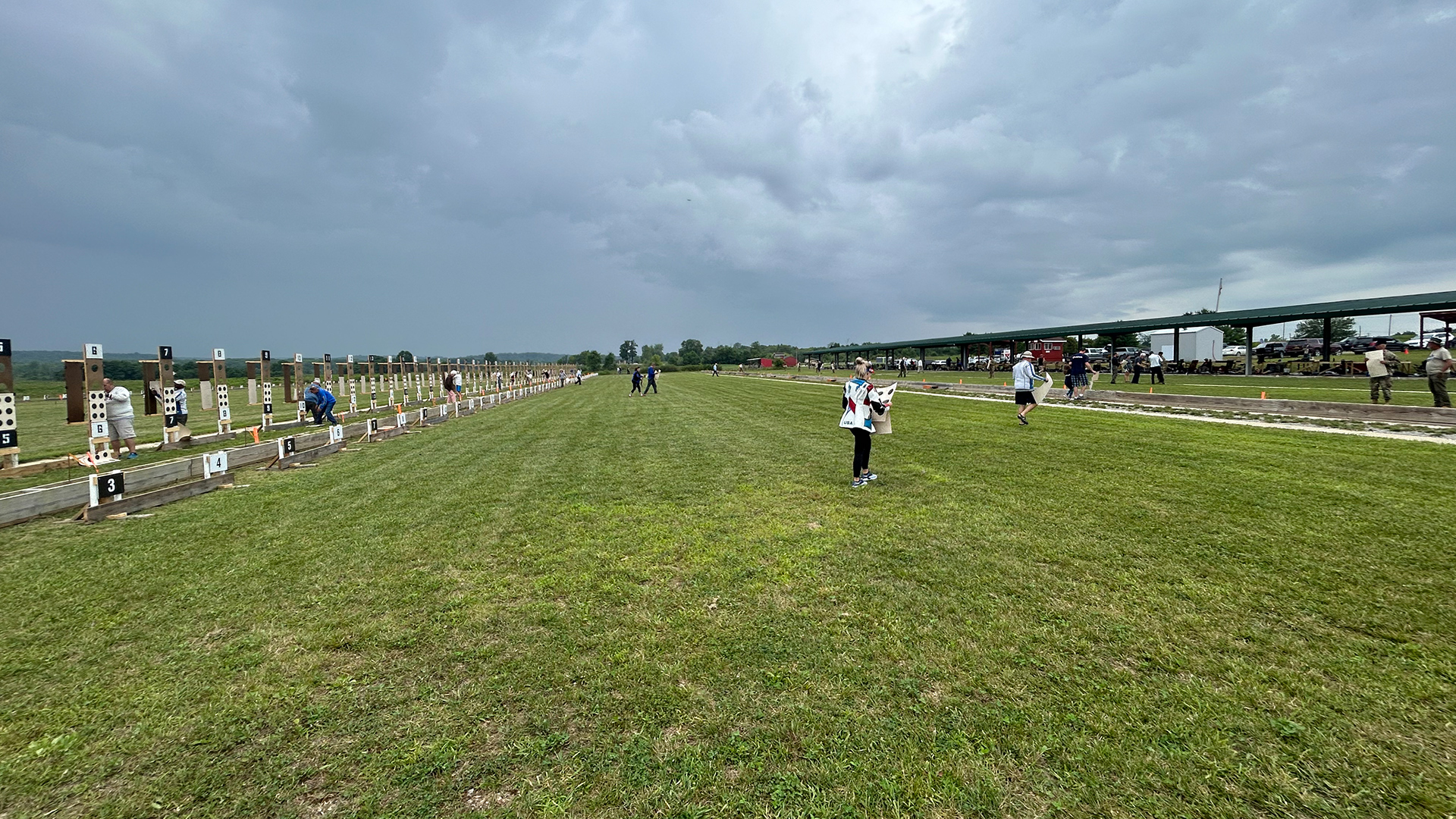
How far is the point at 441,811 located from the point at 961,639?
127 inches

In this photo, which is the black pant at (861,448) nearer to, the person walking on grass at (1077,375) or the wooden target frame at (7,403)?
the wooden target frame at (7,403)

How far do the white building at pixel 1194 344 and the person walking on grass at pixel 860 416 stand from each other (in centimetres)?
5638

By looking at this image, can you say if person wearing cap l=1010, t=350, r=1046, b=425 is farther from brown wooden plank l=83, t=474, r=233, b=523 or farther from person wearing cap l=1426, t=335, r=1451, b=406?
brown wooden plank l=83, t=474, r=233, b=523

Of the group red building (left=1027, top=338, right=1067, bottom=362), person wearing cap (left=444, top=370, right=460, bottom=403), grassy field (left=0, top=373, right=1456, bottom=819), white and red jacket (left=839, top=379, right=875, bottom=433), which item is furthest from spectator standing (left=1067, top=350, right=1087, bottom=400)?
person wearing cap (left=444, top=370, right=460, bottom=403)

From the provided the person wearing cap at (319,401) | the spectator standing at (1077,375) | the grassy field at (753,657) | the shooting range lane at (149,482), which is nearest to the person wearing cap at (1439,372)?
the spectator standing at (1077,375)

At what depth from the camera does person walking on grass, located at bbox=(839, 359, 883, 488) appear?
320 inches

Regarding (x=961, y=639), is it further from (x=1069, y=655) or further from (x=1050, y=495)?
(x=1050, y=495)

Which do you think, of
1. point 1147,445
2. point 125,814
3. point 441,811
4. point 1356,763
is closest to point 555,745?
point 441,811

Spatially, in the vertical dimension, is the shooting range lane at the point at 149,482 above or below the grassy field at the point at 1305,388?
below

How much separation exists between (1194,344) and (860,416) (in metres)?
60.0

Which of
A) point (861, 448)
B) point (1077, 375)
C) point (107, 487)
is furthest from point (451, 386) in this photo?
point (1077, 375)

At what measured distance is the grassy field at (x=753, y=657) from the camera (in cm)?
258

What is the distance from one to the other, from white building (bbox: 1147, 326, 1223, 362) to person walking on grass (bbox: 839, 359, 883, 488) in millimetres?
56378

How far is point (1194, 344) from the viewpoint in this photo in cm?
5100
